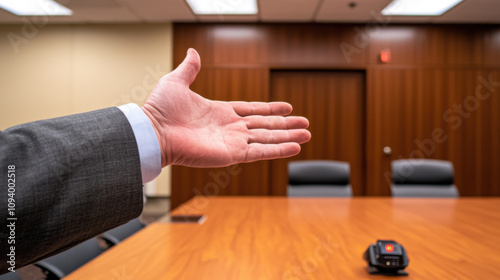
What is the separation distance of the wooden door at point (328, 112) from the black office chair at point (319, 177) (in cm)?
202

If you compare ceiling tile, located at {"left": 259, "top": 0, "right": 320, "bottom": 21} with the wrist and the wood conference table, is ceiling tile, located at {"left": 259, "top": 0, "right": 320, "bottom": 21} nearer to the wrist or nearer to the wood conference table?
the wood conference table

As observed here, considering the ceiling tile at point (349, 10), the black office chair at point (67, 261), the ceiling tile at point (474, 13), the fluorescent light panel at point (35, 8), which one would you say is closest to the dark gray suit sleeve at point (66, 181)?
the black office chair at point (67, 261)

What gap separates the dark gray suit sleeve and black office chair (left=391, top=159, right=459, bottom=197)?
2.71 meters

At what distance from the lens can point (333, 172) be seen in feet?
10.2

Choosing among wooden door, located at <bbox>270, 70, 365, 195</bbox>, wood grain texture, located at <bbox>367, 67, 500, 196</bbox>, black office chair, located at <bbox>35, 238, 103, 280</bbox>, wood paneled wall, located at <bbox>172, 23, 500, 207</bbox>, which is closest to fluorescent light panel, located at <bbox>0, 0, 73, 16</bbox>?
wood paneled wall, located at <bbox>172, 23, 500, 207</bbox>

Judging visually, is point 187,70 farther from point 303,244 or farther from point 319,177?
point 319,177

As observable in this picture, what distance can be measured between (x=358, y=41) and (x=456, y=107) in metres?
1.68

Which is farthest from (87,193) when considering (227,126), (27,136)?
(227,126)

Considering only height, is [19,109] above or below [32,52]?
below

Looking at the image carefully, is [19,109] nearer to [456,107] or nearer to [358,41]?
[358,41]

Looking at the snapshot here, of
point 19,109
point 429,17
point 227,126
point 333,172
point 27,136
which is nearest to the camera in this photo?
point 27,136

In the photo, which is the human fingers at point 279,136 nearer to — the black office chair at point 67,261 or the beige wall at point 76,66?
the black office chair at point 67,261

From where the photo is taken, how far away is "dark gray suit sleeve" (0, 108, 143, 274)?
61cm

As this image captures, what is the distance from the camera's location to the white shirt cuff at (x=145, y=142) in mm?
804
